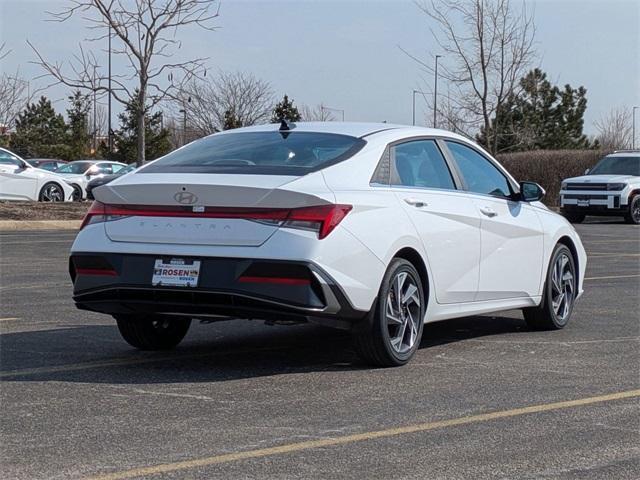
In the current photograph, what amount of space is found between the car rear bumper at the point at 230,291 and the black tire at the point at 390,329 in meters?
0.13

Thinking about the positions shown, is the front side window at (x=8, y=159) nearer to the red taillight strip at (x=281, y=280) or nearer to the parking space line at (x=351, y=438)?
the red taillight strip at (x=281, y=280)

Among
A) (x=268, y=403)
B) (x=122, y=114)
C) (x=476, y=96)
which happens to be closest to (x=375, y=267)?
(x=268, y=403)

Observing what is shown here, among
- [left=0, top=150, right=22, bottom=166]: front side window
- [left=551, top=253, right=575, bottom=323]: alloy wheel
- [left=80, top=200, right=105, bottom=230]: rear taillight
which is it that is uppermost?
[left=0, top=150, right=22, bottom=166]: front side window

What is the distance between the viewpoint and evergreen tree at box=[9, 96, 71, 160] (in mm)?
71750

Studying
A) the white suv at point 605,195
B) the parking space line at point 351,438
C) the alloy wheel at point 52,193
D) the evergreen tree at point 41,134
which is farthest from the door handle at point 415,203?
the evergreen tree at point 41,134

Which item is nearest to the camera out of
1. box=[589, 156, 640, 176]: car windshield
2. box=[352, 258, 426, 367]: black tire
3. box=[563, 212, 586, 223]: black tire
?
box=[352, 258, 426, 367]: black tire

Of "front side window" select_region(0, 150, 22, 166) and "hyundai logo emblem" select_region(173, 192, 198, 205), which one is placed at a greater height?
"front side window" select_region(0, 150, 22, 166)

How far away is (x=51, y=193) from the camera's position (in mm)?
31375

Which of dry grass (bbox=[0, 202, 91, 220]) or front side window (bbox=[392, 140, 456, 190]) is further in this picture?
dry grass (bbox=[0, 202, 91, 220])

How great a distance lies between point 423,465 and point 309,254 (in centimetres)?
212

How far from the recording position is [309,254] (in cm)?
718

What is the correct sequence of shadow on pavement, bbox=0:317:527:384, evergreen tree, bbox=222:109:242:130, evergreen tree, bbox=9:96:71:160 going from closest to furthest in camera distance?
shadow on pavement, bbox=0:317:527:384
evergreen tree, bbox=222:109:242:130
evergreen tree, bbox=9:96:71:160

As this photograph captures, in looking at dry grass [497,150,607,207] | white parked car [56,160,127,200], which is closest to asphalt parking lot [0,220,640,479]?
white parked car [56,160,127,200]

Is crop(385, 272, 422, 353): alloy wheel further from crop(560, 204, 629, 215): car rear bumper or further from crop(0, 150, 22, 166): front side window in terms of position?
crop(560, 204, 629, 215): car rear bumper
